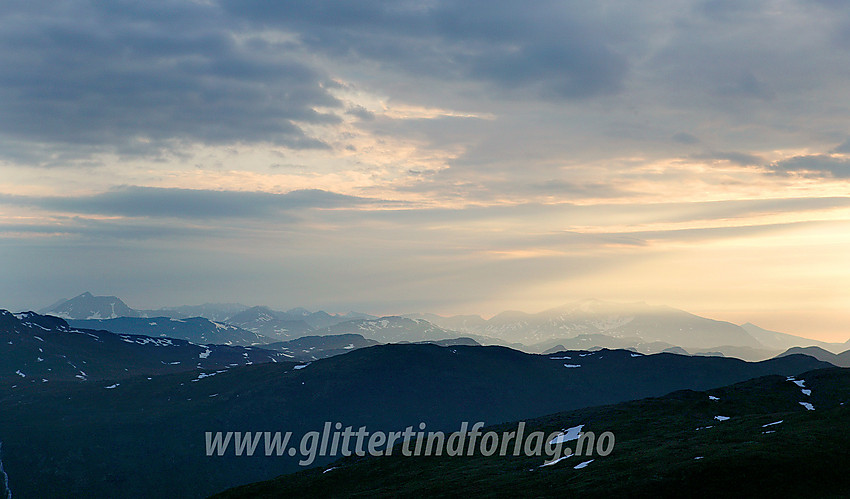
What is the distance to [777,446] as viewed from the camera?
79.2 metres

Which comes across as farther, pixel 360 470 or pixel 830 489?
pixel 360 470

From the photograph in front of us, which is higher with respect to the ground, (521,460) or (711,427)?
(711,427)

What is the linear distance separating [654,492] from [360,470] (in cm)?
8022

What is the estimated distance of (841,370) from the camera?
19700cm

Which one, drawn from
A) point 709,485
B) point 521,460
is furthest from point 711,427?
point 709,485

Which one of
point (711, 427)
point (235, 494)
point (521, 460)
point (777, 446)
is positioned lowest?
point (235, 494)

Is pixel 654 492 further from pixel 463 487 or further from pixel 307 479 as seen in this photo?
pixel 307 479

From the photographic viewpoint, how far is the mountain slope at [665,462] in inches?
2798

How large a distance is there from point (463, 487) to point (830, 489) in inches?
2001

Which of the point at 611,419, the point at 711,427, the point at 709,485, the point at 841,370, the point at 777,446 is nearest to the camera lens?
the point at 709,485

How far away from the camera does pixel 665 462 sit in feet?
271

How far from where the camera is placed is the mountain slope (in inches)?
2798

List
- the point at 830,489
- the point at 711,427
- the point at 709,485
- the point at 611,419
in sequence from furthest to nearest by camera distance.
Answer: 1. the point at 611,419
2. the point at 711,427
3. the point at 709,485
4. the point at 830,489

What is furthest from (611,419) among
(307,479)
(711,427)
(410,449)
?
(307,479)
